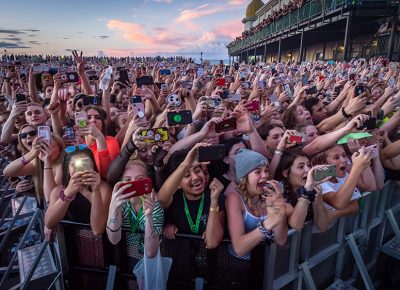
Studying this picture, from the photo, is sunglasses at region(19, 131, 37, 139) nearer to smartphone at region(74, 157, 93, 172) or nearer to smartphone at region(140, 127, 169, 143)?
smartphone at region(74, 157, 93, 172)

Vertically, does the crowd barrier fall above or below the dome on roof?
below

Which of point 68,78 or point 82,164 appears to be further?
point 68,78

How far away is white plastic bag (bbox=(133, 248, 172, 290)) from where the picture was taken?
246cm

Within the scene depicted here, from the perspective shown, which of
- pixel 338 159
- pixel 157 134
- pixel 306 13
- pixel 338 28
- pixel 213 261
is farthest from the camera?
pixel 338 28

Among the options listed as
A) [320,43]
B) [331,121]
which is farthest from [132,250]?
[320,43]

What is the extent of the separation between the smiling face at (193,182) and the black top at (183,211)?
9 centimetres

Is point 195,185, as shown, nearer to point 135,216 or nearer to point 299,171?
point 135,216

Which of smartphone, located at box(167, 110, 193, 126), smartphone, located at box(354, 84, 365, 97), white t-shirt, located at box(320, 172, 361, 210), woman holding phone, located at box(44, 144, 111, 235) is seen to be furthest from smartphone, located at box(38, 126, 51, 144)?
smartphone, located at box(354, 84, 365, 97)

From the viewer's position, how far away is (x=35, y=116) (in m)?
4.28

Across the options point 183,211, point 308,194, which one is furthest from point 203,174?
point 308,194

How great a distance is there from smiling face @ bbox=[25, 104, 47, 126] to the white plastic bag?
282 centimetres

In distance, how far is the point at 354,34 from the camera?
2767cm

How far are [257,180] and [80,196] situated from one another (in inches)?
66.1

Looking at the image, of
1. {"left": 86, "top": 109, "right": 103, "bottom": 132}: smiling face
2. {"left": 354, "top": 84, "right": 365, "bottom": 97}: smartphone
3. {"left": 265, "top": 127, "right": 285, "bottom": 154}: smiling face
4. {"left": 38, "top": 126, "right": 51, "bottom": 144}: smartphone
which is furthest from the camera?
{"left": 354, "top": 84, "right": 365, "bottom": 97}: smartphone
